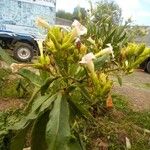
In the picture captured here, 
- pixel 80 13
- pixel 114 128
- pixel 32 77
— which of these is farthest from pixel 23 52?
pixel 32 77

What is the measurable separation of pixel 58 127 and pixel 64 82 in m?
0.32

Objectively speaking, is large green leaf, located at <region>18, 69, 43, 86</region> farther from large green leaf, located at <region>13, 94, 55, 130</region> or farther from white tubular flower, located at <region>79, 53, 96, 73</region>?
white tubular flower, located at <region>79, 53, 96, 73</region>

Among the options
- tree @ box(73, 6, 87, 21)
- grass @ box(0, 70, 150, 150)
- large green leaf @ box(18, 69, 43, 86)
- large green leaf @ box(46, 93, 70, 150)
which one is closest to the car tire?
tree @ box(73, 6, 87, 21)

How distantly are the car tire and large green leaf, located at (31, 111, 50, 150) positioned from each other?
33.7 feet

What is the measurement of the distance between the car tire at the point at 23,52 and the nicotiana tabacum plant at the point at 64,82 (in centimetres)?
1029

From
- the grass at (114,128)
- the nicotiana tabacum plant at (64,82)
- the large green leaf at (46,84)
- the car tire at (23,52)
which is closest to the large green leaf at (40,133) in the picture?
the nicotiana tabacum plant at (64,82)

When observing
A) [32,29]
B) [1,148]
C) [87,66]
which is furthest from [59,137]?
[32,29]

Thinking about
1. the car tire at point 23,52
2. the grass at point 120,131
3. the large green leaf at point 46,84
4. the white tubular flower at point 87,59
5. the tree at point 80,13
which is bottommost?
the grass at point 120,131

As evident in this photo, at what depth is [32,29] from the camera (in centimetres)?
1407

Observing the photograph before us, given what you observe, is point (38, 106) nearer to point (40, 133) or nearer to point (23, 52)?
point (40, 133)

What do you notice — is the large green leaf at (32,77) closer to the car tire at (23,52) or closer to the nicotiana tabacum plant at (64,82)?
the nicotiana tabacum plant at (64,82)

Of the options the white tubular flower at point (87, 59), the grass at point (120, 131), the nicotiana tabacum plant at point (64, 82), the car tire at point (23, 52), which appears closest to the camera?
the white tubular flower at point (87, 59)

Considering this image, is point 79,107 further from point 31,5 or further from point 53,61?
point 31,5

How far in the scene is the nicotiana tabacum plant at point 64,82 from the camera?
278cm
